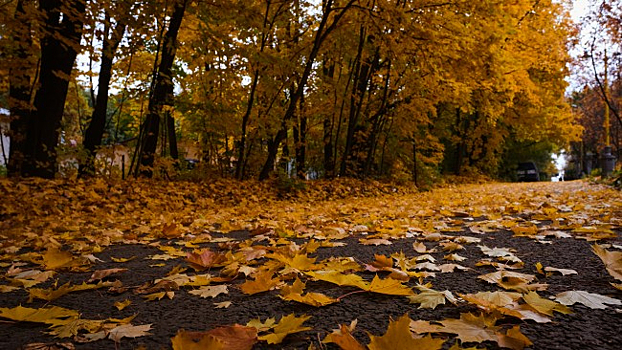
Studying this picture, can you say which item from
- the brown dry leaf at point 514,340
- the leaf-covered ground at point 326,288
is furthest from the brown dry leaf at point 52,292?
the brown dry leaf at point 514,340

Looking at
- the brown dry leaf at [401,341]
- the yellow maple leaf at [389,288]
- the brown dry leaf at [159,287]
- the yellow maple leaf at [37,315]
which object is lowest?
the brown dry leaf at [159,287]

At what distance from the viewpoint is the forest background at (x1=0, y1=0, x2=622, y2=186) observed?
6.93m

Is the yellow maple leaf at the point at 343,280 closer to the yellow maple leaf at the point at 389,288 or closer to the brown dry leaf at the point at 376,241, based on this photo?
the yellow maple leaf at the point at 389,288

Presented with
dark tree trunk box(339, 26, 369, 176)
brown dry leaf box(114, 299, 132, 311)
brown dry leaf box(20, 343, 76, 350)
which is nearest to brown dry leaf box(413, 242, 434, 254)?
brown dry leaf box(114, 299, 132, 311)

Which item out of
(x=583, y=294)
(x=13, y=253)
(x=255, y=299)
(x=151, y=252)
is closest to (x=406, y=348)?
(x=255, y=299)

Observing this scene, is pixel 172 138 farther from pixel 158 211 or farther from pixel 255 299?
pixel 255 299

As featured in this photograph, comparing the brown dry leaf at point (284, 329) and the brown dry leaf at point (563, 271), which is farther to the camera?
the brown dry leaf at point (563, 271)

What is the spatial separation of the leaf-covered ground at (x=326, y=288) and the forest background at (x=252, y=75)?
4.01 metres

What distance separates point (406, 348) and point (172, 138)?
455 inches

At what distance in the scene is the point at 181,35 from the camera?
10578 mm

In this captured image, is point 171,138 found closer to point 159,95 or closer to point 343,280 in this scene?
point 159,95

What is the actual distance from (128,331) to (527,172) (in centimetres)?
2959

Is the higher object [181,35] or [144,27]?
[181,35]

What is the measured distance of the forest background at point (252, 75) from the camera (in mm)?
6926
